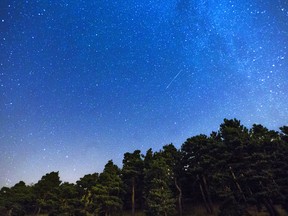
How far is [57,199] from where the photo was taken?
166 feet

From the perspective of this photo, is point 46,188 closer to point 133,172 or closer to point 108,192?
point 108,192

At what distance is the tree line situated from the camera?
33812mm

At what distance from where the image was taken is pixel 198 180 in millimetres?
47938

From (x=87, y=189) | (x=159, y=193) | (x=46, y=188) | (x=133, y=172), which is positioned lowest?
(x=159, y=193)

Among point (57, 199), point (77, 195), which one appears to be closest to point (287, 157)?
point (77, 195)

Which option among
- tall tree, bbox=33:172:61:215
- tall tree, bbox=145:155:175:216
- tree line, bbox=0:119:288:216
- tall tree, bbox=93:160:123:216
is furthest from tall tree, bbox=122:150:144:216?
tall tree, bbox=33:172:61:215

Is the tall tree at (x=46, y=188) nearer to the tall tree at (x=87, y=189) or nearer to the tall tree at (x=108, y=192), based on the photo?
the tall tree at (x=87, y=189)

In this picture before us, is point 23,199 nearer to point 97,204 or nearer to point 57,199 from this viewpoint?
point 57,199

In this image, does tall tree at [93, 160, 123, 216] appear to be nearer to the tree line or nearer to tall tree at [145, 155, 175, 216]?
the tree line

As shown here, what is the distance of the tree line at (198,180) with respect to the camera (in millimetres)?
33812

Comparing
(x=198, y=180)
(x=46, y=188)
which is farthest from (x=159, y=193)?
(x=46, y=188)

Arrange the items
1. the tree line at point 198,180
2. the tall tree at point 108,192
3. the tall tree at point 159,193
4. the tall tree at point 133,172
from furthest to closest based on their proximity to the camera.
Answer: the tall tree at point 133,172 → the tall tree at point 108,192 → the tall tree at point 159,193 → the tree line at point 198,180

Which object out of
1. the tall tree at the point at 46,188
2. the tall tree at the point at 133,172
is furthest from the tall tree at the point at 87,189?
the tall tree at the point at 46,188

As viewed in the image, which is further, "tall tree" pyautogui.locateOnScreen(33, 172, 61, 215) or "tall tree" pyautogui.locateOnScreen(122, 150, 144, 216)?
"tall tree" pyautogui.locateOnScreen(33, 172, 61, 215)
